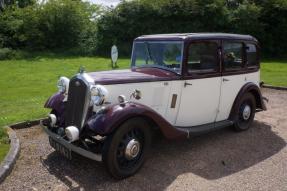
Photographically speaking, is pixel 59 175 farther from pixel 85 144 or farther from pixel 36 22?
pixel 36 22

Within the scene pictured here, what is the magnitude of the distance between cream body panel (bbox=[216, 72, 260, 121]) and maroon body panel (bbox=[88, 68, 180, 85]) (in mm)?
1193

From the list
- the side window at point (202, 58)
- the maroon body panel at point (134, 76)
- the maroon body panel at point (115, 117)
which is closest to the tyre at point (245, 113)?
the side window at point (202, 58)

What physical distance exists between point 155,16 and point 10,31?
9982mm

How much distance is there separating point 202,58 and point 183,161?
173cm

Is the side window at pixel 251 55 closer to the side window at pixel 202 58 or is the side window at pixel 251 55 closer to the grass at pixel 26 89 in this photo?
the side window at pixel 202 58

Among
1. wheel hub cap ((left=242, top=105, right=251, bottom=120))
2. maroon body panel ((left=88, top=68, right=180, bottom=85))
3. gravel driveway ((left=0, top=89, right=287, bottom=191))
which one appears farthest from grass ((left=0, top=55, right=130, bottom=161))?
wheel hub cap ((left=242, top=105, right=251, bottom=120))

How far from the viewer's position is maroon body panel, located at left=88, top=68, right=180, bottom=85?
15.2ft

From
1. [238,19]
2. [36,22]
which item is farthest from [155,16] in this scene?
[36,22]

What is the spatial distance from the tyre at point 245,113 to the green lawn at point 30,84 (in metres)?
4.03

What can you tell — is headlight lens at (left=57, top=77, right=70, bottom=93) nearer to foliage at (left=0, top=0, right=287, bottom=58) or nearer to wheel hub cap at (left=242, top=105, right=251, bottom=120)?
wheel hub cap at (left=242, top=105, right=251, bottom=120)

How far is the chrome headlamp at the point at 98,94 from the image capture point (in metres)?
4.30

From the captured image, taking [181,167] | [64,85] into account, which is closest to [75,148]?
[64,85]

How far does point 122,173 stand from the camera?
14.1ft

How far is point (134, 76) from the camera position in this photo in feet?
16.0
